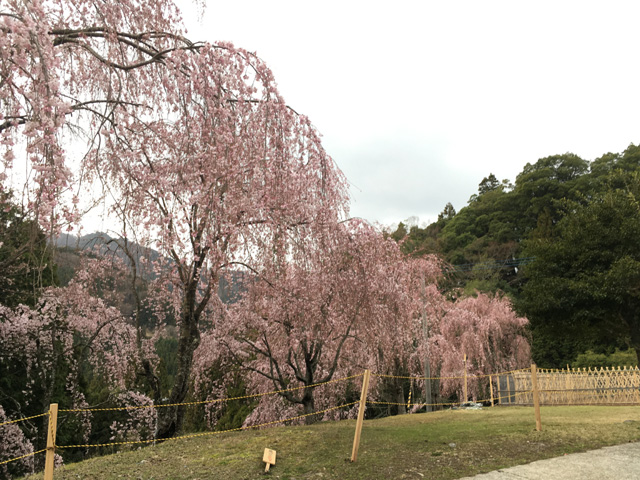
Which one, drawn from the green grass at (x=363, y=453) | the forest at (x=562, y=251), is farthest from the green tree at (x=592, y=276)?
the green grass at (x=363, y=453)

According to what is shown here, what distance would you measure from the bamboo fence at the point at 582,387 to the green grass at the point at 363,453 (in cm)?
869

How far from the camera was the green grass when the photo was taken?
575cm

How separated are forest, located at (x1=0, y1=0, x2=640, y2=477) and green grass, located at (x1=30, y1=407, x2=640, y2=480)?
1.11 meters

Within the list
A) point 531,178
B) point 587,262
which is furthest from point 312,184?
point 531,178

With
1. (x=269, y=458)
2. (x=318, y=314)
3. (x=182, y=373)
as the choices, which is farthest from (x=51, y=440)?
(x=318, y=314)

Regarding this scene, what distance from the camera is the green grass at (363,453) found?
575cm

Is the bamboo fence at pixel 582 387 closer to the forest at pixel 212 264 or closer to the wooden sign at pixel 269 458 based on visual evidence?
the forest at pixel 212 264

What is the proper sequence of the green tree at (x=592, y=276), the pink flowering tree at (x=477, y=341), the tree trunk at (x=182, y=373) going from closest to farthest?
the tree trunk at (x=182, y=373) → the green tree at (x=592, y=276) → the pink flowering tree at (x=477, y=341)

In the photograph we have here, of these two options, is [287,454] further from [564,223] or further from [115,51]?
[564,223]

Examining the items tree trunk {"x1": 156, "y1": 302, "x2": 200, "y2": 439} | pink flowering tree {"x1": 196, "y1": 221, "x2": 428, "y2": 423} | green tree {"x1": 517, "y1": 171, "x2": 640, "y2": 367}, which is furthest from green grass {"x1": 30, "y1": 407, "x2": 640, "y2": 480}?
green tree {"x1": 517, "y1": 171, "x2": 640, "y2": 367}

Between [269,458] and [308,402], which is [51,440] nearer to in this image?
[269,458]

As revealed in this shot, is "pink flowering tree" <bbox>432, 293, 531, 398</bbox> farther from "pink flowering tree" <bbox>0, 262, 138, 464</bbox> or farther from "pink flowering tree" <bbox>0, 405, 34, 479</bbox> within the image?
"pink flowering tree" <bbox>0, 405, 34, 479</bbox>

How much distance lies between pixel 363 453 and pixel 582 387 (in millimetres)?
15396

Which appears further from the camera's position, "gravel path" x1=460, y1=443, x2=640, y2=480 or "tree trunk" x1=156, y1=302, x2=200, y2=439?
"tree trunk" x1=156, y1=302, x2=200, y2=439
